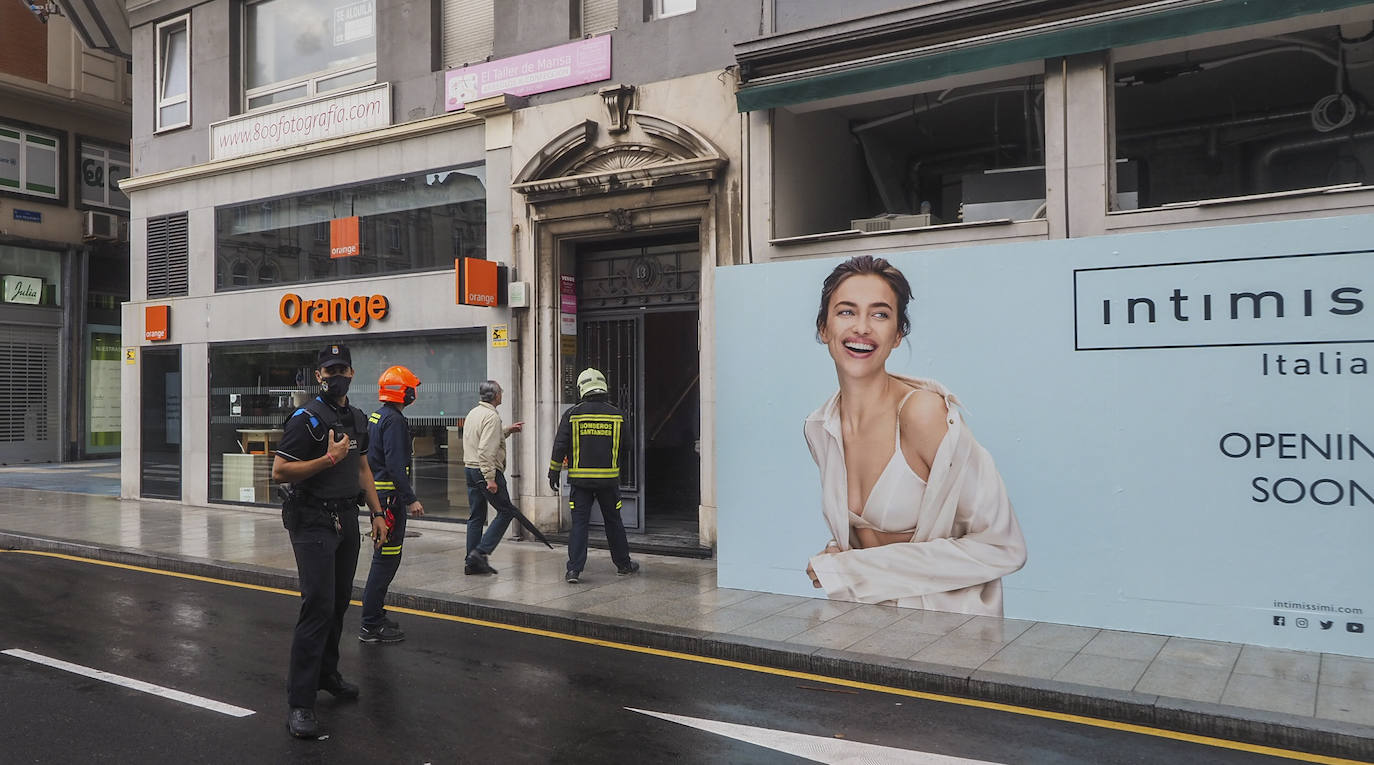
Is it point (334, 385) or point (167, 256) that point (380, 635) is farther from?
point (167, 256)

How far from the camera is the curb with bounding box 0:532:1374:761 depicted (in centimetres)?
502

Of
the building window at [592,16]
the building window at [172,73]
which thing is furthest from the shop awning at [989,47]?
the building window at [172,73]

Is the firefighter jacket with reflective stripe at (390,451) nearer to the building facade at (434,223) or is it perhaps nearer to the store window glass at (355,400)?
the building facade at (434,223)

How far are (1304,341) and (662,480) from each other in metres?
8.03

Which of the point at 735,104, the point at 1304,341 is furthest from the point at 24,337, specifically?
the point at 1304,341

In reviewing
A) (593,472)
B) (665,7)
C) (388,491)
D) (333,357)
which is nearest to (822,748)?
(333,357)

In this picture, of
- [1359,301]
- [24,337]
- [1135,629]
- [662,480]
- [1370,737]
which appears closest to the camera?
[1370,737]

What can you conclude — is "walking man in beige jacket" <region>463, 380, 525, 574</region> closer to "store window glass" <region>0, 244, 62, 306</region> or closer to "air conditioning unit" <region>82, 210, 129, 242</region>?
"air conditioning unit" <region>82, 210, 129, 242</region>

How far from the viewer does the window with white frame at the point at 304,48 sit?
13969mm

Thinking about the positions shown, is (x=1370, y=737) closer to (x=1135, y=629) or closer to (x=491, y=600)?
(x=1135, y=629)

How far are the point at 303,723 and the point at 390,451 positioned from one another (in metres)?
2.82

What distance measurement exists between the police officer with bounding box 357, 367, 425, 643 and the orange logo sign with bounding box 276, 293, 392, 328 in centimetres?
590

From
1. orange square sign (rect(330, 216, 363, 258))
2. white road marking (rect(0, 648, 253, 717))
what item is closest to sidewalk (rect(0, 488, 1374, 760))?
white road marking (rect(0, 648, 253, 717))

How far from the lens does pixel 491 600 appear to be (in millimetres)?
8250
